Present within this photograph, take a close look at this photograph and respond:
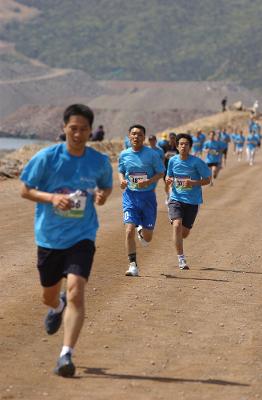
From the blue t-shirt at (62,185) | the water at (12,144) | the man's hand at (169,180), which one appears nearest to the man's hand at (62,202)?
the blue t-shirt at (62,185)

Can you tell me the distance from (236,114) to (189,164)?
73.9 meters

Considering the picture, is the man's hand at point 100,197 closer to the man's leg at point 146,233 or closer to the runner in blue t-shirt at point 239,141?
the man's leg at point 146,233

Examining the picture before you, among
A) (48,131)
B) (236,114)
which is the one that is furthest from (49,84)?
(236,114)

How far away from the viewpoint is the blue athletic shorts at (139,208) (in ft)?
43.8

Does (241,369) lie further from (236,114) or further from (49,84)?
(49,84)

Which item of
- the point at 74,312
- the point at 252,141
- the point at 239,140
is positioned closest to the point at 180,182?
the point at 74,312

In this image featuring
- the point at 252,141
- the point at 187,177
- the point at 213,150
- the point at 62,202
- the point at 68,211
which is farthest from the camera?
the point at 252,141

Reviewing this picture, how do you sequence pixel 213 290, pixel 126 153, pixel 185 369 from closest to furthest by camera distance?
pixel 185 369 → pixel 213 290 → pixel 126 153

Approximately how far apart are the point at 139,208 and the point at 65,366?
6.09 m

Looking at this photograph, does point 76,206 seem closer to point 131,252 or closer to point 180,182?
point 131,252

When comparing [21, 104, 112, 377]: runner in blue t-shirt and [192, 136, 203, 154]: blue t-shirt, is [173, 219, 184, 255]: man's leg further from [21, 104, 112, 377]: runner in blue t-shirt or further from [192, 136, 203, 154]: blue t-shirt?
[192, 136, 203, 154]: blue t-shirt

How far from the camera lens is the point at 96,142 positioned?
5400cm

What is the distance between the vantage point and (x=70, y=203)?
24.4 feet

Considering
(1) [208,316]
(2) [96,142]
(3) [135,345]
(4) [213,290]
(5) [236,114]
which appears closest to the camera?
(3) [135,345]
